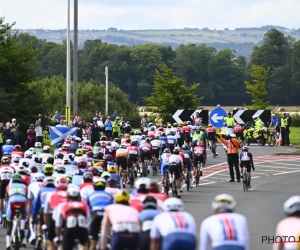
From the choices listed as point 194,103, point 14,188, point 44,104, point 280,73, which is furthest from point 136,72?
point 14,188

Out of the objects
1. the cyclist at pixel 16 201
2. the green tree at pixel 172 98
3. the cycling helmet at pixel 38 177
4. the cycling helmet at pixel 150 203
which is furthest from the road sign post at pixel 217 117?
the cycling helmet at pixel 150 203

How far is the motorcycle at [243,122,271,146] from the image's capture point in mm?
50844

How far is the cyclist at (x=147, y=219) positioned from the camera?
13844 millimetres

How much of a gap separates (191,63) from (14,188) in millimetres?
135982

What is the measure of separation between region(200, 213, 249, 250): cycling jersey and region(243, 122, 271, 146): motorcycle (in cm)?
3882

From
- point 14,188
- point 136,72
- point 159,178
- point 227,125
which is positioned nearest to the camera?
point 14,188

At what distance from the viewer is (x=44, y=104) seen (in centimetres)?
4872

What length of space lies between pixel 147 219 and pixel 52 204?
316cm

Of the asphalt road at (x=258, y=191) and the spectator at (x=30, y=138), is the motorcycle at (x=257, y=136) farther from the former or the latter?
the spectator at (x=30, y=138)

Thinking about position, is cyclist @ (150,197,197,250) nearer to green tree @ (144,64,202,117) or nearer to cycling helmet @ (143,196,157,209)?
cycling helmet @ (143,196,157,209)

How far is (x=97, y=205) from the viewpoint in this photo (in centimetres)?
1577

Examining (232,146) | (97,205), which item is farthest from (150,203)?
(232,146)

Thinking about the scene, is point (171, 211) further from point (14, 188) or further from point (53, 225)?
point (14, 188)

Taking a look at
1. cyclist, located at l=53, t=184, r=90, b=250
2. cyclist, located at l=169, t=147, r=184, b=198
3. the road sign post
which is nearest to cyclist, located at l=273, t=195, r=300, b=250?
cyclist, located at l=53, t=184, r=90, b=250
